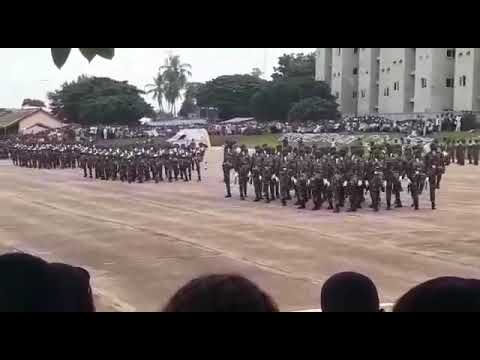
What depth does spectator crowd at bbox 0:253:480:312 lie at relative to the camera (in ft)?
4.53

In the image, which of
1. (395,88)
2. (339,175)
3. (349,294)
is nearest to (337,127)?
(339,175)

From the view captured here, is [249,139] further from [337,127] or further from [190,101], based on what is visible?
[337,127]

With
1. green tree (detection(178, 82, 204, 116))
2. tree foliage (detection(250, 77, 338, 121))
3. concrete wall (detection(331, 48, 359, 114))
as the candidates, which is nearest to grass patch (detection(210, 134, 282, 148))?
tree foliage (detection(250, 77, 338, 121))

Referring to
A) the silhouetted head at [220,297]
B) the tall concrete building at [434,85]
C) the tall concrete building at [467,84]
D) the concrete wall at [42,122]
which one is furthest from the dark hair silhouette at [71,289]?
the tall concrete building at [434,85]

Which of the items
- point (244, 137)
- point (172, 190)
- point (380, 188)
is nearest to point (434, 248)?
point (380, 188)

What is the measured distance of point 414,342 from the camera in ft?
3.81

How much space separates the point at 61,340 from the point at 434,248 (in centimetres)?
986

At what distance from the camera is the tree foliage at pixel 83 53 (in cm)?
164

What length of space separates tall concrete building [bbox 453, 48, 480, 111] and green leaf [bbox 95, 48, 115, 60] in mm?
42031

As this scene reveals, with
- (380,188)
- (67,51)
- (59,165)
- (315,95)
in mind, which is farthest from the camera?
(315,95)

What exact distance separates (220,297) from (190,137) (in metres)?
25.8

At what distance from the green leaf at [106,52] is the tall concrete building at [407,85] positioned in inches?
1488

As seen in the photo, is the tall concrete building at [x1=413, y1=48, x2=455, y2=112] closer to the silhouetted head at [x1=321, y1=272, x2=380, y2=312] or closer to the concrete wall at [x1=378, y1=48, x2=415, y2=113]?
the concrete wall at [x1=378, y1=48, x2=415, y2=113]
